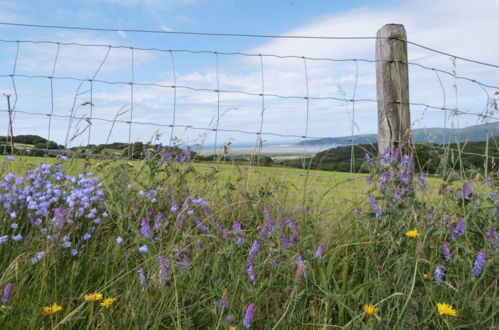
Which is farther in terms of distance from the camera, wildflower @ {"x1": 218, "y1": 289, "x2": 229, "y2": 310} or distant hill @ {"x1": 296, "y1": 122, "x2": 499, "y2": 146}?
distant hill @ {"x1": 296, "y1": 122, "x2": 499, "y2": 146}

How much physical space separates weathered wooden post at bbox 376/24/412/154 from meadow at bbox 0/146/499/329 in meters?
1.34

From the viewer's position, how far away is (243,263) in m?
2.18

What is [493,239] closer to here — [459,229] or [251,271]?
[459,229]

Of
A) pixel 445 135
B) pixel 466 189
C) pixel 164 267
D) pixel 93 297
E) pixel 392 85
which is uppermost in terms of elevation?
pixel 392 85

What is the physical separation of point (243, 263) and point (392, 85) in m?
3.30

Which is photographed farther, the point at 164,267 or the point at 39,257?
the point at 39,257

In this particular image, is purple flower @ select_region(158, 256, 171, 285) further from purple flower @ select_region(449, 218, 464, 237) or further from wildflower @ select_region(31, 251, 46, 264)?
purple flower @ select_region(449, 218, 464, 237)

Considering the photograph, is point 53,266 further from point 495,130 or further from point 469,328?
point 495,130

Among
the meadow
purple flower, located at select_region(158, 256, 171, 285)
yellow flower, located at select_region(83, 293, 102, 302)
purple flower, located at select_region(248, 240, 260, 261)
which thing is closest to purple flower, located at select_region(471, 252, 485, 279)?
the meadow

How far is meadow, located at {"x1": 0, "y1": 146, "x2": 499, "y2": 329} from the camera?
1978 millimetres

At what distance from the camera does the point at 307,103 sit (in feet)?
17.7

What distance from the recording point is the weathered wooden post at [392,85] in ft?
15.7

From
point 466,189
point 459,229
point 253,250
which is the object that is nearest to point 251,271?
point 253,250

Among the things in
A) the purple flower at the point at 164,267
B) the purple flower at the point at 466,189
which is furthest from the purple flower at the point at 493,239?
the purple flower at the point at 164,267
